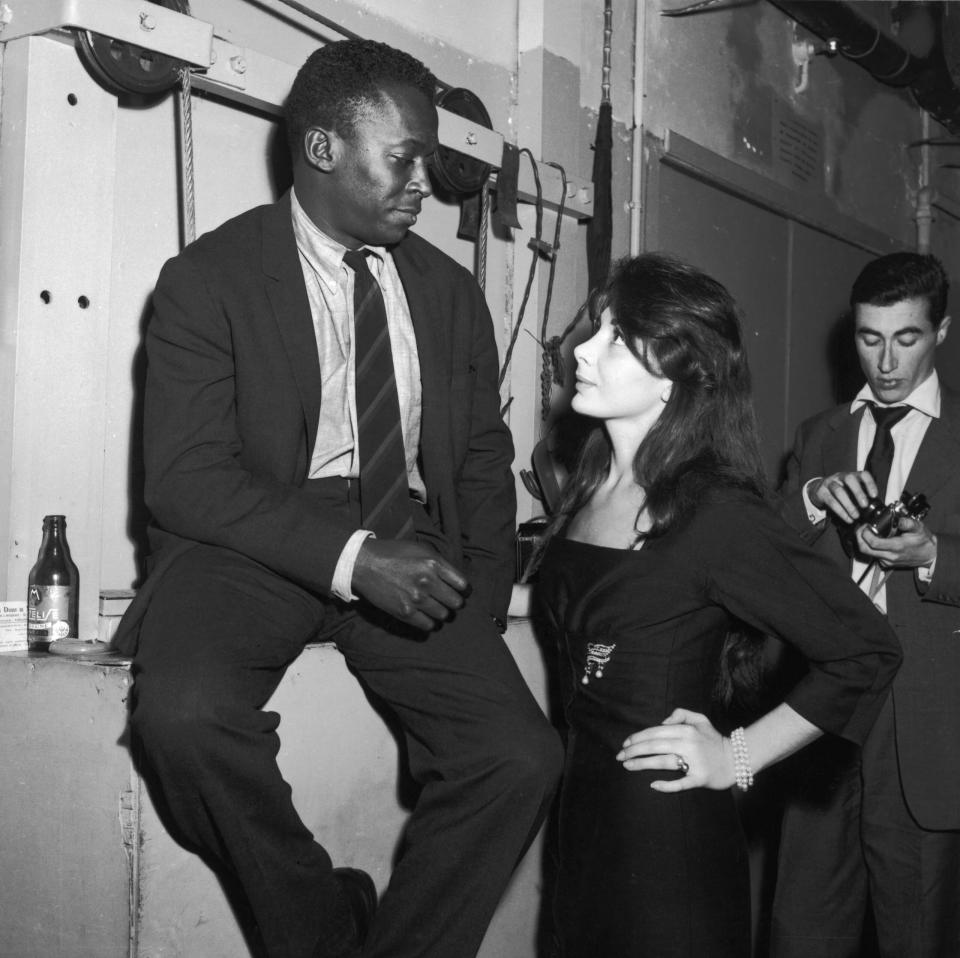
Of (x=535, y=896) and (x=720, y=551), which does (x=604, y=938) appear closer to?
(x=720, y=551)

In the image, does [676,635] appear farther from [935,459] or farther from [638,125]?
[638,125]

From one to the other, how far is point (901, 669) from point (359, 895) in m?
1.35

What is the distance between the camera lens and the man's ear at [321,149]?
219cm

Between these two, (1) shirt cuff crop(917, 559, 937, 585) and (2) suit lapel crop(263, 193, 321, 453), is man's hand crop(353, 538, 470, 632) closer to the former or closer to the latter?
(2) suit lapel crop(263, 193, 321, 453)

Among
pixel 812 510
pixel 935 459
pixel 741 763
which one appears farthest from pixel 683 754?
pixel 935 459

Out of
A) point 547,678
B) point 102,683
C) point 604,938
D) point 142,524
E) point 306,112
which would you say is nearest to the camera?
point 604,938

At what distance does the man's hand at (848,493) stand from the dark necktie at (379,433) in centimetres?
104

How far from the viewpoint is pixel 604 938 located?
1757 millimetres

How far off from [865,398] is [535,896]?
5.03 feet

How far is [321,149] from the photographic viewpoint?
2201 mm

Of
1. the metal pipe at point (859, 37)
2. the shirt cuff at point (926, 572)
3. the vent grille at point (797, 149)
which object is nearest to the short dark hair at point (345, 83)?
the shirt cuff at point (926, 572)

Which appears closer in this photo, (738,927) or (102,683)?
(738,927)

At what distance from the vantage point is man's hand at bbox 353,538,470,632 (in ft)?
5.97

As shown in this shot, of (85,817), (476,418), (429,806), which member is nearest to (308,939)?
(429,806)
